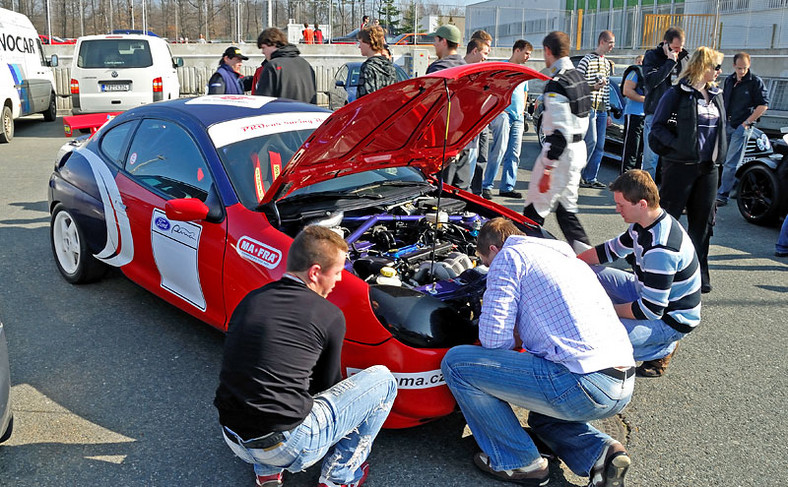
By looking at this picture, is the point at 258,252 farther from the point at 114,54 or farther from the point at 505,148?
the point at 114,54

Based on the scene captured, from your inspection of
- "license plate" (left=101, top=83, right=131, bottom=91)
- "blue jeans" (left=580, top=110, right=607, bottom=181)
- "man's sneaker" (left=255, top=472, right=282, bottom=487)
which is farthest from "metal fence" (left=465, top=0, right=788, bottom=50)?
"man's sneaker" (left=255, top=472, right=282, bottom=487)

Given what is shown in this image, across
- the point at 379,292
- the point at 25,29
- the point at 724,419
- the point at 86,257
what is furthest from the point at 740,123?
the point at 25,29

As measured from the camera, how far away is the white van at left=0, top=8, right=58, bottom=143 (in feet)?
39.0

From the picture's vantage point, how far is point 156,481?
2.82m

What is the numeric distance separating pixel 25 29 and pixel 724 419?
1467 centimetres

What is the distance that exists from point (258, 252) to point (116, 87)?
35.8 ft

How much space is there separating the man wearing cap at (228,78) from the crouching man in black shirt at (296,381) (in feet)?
16.1

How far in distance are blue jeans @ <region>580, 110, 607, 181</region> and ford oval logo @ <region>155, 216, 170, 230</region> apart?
5859mm

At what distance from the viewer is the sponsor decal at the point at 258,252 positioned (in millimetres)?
3291

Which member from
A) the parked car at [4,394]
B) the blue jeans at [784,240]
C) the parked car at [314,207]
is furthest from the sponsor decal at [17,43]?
the blue jeans at [784,240]

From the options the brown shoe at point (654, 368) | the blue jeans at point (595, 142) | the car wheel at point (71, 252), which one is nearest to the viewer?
the brown shoe at point (654, 368)

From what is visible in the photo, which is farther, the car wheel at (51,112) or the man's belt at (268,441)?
the car wheel at (51,112)

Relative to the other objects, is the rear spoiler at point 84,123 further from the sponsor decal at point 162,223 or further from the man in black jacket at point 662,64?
the man in black jacket at point 662,64

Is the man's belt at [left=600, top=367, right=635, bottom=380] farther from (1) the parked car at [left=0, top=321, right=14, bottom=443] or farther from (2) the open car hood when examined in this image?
(1) the parked car at [left=0, top=321, right=14, bottom=443]
